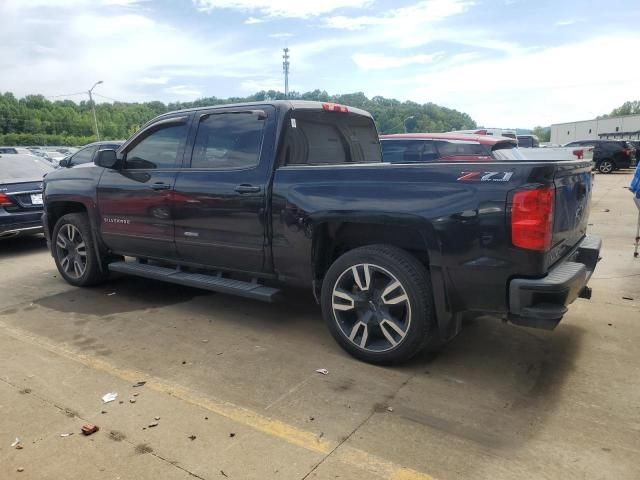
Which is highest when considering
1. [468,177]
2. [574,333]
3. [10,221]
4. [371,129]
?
[371,129]

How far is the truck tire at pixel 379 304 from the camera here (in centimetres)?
344

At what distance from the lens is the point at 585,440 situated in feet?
8.97

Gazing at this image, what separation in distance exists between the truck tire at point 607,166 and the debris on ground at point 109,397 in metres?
26.3

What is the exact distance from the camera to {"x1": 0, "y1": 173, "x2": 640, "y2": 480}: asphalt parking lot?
260 cm

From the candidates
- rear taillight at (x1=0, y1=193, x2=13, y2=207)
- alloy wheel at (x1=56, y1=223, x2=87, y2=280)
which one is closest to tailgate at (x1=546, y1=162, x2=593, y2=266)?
alloy wheel at (x1=56, y1=223, x2=87, y2=280)

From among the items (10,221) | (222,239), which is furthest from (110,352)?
(10,221)

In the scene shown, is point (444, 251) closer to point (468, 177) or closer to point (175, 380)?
point (468, 177)

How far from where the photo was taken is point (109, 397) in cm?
328

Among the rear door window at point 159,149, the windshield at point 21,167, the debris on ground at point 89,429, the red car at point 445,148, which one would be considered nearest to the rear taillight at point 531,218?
the debris on ground at point 89,429

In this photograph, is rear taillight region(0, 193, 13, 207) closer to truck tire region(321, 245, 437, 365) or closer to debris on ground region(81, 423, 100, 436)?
debris on ground region(81, 423, 100, 436)

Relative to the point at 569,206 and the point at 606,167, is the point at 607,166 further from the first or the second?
the point at 569,206

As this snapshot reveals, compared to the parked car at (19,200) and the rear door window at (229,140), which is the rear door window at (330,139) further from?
the parked car at (19,200)

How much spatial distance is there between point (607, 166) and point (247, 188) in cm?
2518

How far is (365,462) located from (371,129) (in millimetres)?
3593
